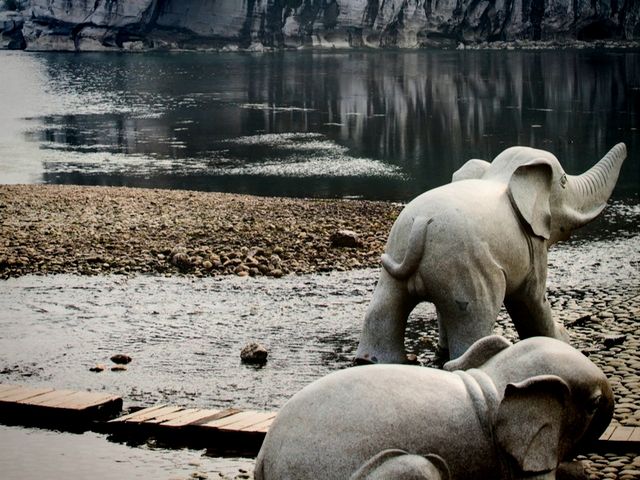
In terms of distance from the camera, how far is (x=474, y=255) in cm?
739

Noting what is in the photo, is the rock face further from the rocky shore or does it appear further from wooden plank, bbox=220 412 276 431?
wooden plank, bbox=220 412 276 431

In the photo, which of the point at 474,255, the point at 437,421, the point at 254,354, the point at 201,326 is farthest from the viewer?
the point at 201,326

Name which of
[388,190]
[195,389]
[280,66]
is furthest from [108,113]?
[195,389]

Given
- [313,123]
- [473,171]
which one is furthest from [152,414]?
[313,123]

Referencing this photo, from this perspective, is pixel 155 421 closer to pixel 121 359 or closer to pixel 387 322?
pixel 387 322

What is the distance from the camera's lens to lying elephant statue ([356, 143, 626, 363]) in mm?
7410

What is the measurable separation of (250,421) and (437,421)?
2.86 m

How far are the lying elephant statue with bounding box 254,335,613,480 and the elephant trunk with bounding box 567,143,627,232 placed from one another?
3.45 meters

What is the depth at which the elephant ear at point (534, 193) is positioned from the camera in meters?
7.80

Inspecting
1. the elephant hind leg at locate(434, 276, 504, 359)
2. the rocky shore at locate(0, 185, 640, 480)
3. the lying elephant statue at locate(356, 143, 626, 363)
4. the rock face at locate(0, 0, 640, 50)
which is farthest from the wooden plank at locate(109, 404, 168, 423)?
the rock face at locate(0, 0, 640, 50)

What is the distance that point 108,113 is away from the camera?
41.3 meters

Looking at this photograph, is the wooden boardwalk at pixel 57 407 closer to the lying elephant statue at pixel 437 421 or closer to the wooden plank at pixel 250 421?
the wooden plank at pixel 250 421

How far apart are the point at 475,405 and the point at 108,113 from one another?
37.7 metres

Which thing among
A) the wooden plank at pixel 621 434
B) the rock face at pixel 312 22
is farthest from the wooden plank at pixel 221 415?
the rock face at pixel 312 22
